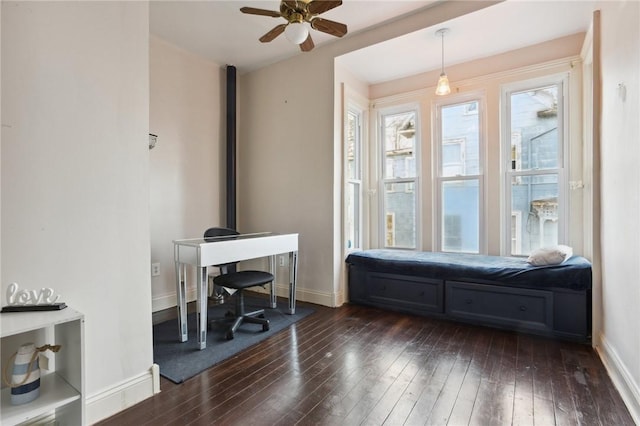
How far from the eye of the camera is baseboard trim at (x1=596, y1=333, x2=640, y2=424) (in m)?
1.58

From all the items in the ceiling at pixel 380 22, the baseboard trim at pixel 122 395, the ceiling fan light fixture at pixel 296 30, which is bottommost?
the baseboard trim at pixel 122 395

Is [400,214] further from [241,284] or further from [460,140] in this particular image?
[241,284]

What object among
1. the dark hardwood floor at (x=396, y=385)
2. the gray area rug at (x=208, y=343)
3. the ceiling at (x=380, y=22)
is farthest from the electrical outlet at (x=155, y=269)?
the ceiling at (x=380, y=22)

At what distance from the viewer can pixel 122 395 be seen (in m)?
1.67

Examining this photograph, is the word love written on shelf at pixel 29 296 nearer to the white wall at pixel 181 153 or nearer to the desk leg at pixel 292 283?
the white wall at pixel 181 153

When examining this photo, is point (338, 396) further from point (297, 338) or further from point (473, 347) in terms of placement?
point (473, 347)

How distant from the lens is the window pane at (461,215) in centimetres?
350

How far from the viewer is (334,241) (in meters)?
3.41

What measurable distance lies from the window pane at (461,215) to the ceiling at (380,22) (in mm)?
1421

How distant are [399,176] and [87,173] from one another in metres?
3.26

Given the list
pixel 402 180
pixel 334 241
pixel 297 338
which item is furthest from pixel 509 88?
pixel 297 338

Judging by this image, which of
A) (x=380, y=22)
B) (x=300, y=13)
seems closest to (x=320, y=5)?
(x=300, y=13)

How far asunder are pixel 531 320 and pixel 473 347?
64cm

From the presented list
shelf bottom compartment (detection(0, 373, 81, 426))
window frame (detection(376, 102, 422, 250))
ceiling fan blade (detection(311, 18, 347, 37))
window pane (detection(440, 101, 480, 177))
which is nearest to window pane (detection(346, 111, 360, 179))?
window frame (detection(376, 102, 422, 250))
